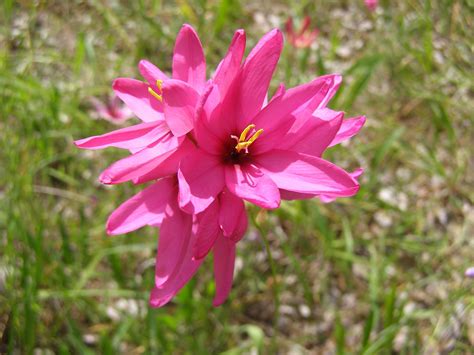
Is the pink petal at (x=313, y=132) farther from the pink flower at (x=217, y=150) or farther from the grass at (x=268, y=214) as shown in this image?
the grass at (x=268, y=214)

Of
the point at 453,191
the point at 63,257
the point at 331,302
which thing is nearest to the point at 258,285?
the point at 331,302

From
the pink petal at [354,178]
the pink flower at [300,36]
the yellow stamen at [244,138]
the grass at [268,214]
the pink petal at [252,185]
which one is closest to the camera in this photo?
the pink petal at [252,185]

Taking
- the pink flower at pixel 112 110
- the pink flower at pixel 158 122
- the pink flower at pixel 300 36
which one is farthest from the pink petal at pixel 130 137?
the pink flower at pixel 300 36

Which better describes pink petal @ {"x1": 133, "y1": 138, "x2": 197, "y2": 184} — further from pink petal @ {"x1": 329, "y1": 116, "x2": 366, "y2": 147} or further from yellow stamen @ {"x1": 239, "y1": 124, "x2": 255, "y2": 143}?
pink petal @ {"x1": 329, "y1": 116, "x2": 366, "y2": 147}

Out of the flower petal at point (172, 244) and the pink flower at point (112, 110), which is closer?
the flower petal at point (172, 244)

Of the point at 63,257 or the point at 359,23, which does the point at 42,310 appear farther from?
the point at 359,23

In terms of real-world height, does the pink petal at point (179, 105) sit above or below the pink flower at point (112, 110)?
above

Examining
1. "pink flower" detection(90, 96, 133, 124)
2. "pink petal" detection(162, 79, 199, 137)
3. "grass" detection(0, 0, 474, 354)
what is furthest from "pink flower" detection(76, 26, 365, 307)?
"pink flower" detection(90, 96, 133, 124)
